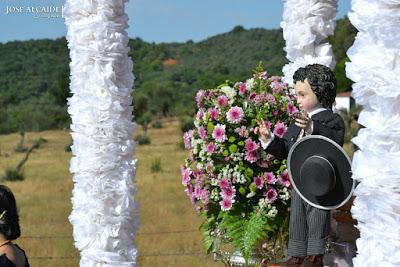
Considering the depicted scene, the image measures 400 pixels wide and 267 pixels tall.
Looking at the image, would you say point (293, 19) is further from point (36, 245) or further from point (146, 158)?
point (146, 158)

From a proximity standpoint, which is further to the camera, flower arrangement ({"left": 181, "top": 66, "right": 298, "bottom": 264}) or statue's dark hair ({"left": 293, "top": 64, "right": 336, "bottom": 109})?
flower arrangement ({"left": 181, "top": 66, "right": 298, "bottom": 264})

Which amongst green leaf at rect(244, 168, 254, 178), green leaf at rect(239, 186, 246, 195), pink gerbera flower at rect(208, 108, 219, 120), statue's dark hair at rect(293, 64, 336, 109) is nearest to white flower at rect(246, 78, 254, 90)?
pink gerbera flower at rect(208, 108, 219, 120)

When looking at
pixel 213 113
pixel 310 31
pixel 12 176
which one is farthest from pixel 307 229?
pixel 12 176

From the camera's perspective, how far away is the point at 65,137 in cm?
2612

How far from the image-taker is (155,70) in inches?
1417

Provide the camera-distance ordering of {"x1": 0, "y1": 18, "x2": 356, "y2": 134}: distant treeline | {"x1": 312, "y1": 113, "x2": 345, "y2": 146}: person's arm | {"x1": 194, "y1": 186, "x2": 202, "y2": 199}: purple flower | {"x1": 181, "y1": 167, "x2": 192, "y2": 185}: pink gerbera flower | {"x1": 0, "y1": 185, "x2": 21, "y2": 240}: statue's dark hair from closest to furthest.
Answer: {"x1": 0, "y1": 185, "x2": 21, "y2": 240}: statue's dark hair < {"x1": 312, "y1": 113, "x2": 345, "y2": 146}: person's arm < {"x1": 194, "y1": 186, "x2": 202, "y2": 199}: purple flower < {"x1": 181, "y1": 167, "x2": 192, "y2": 185}: pink gerbera flower < {"x1": 0, "y1": 18, "x2": 356, "y2": 134}: distant treeline

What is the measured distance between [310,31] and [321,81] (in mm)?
1555

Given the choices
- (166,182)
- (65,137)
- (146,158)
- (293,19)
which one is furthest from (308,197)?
(65,137)

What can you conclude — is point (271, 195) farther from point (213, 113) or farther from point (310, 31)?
point (310, 31)

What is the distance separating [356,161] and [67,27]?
2010 millimetres

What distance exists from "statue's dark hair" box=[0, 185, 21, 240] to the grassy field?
7.02m

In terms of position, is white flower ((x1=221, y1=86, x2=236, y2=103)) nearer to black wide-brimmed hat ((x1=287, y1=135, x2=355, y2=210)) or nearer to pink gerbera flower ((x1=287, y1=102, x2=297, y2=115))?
pink gerbera flower ((x1=287, y1=102, x2=297, y2=115))

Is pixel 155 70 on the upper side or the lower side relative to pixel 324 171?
lower

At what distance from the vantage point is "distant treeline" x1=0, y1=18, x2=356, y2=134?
25312 mm
